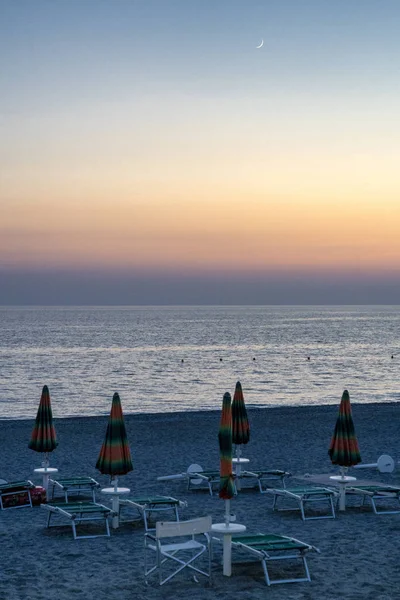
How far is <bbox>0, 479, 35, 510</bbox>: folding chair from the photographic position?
14.2 m

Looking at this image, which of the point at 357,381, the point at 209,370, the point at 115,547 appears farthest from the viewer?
the point at 209,370

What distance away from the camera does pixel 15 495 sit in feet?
47.0

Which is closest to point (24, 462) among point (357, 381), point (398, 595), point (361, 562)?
point (361, 562)

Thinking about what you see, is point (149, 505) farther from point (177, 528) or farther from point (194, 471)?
point (177, 528)

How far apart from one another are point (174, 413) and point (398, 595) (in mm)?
26639

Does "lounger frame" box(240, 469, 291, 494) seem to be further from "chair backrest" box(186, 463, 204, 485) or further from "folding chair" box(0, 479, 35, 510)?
"folding chair" box(0, 479, 35, 510)

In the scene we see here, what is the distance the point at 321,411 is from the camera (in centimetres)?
3453

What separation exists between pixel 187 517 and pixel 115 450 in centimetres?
203

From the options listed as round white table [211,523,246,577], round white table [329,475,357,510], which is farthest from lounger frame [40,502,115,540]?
round white table [329,475,357,510]

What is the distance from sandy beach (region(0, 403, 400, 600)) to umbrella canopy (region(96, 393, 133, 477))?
40.0 inches

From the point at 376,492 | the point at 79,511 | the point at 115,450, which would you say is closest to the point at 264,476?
the point at 376,492

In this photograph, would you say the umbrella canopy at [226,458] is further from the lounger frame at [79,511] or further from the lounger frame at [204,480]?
the lounger frame at [204,480]

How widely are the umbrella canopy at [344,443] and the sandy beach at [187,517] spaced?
3.31 ft

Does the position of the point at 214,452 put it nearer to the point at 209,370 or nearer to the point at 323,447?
the point at 323,447
